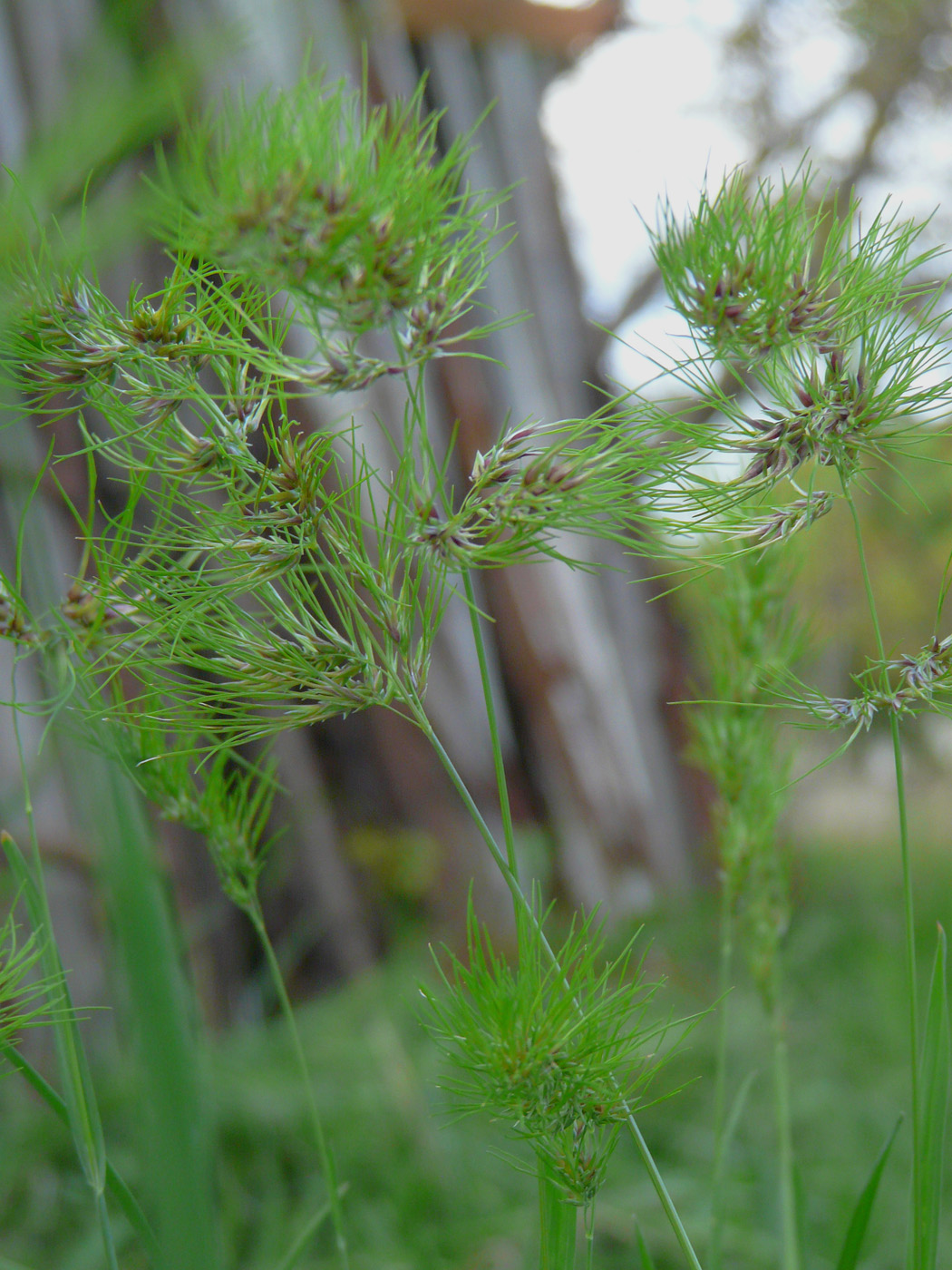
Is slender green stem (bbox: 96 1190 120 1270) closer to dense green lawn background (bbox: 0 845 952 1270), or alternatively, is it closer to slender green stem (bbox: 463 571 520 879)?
slender green stem (bbox: 463 571 520 879)

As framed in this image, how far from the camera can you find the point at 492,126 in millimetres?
1261

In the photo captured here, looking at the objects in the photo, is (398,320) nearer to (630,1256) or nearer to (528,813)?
(630,1256)

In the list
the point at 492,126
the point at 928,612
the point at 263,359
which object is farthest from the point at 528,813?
the point at 263,359

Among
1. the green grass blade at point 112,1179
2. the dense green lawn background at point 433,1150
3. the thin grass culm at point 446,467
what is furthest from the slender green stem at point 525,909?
the dense green lawn background at point 433,1150

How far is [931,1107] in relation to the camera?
0.65ft

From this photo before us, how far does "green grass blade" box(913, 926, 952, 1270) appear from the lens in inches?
7.7

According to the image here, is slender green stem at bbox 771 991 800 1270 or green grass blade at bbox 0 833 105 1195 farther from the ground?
green grass blade at bbox 0 833 105 1195

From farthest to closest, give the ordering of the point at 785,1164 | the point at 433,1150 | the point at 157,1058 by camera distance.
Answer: the point at 433,1150, the point at 785,1164, the point at 157,1058

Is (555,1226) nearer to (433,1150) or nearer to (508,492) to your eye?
(508,492)

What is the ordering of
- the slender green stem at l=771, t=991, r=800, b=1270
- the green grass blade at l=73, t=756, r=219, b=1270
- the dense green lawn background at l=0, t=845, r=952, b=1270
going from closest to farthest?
1. the green grass blade at l=73, t=756, r=219, b=1270
2. the slender green stem at l=771, t=991, r=800, b=1270
3. the dense green lawn background at l=0, t=845, r=952, b=1270

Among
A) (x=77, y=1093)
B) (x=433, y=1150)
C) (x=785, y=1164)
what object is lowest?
(x=433, y=1150)

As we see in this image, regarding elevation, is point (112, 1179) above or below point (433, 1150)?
above

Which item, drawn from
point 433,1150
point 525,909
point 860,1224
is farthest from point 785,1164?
point 433,1150

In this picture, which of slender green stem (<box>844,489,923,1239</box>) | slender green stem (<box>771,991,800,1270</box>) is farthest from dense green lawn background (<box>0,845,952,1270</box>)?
slender green stem (<box>844,489,923,1239</box>)
